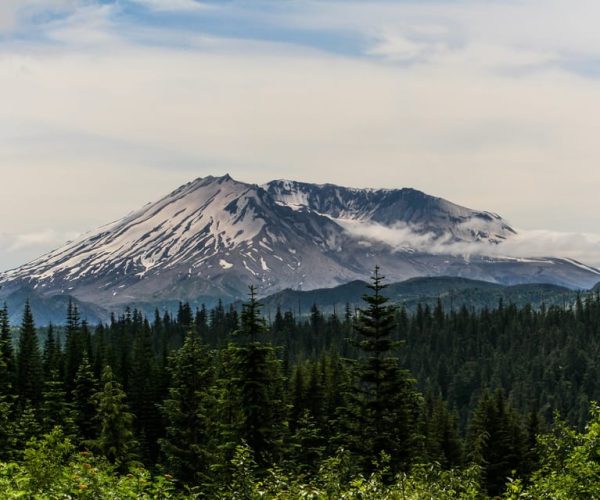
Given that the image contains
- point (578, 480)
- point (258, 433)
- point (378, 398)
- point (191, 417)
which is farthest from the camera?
point (191, 417)

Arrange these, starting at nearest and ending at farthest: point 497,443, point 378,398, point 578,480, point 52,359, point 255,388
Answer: point 578,480
point 255,388
point 378,398
point 497,443
point 52,359

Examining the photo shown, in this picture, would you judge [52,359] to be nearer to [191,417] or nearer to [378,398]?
[191,417]

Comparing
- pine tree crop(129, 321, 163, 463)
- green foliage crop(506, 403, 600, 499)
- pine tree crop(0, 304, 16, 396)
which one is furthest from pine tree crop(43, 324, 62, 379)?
green foliage crop(506, 403, 600, 499)

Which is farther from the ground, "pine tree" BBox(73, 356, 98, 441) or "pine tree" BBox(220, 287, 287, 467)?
"pine tree" BBox(220, 287, 287, 467)

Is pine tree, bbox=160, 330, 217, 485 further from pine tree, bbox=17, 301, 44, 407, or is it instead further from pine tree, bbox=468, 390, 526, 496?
pine tree, bbox=17, 301, 44, 407

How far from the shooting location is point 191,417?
53.6 meters

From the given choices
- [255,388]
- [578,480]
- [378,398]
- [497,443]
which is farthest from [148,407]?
[578,480]

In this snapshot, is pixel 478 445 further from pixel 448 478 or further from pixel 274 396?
pixel 448 478

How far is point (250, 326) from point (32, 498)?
23.2 meters

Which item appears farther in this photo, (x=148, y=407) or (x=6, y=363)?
(x=148, y=407)

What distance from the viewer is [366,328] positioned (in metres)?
45.1

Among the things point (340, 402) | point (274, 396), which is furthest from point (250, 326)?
point (340, 402)

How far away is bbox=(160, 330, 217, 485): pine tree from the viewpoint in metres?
52.6

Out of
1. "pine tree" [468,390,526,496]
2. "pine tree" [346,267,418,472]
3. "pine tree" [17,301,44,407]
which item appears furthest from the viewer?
"pine tree" [17,301,44,407]
